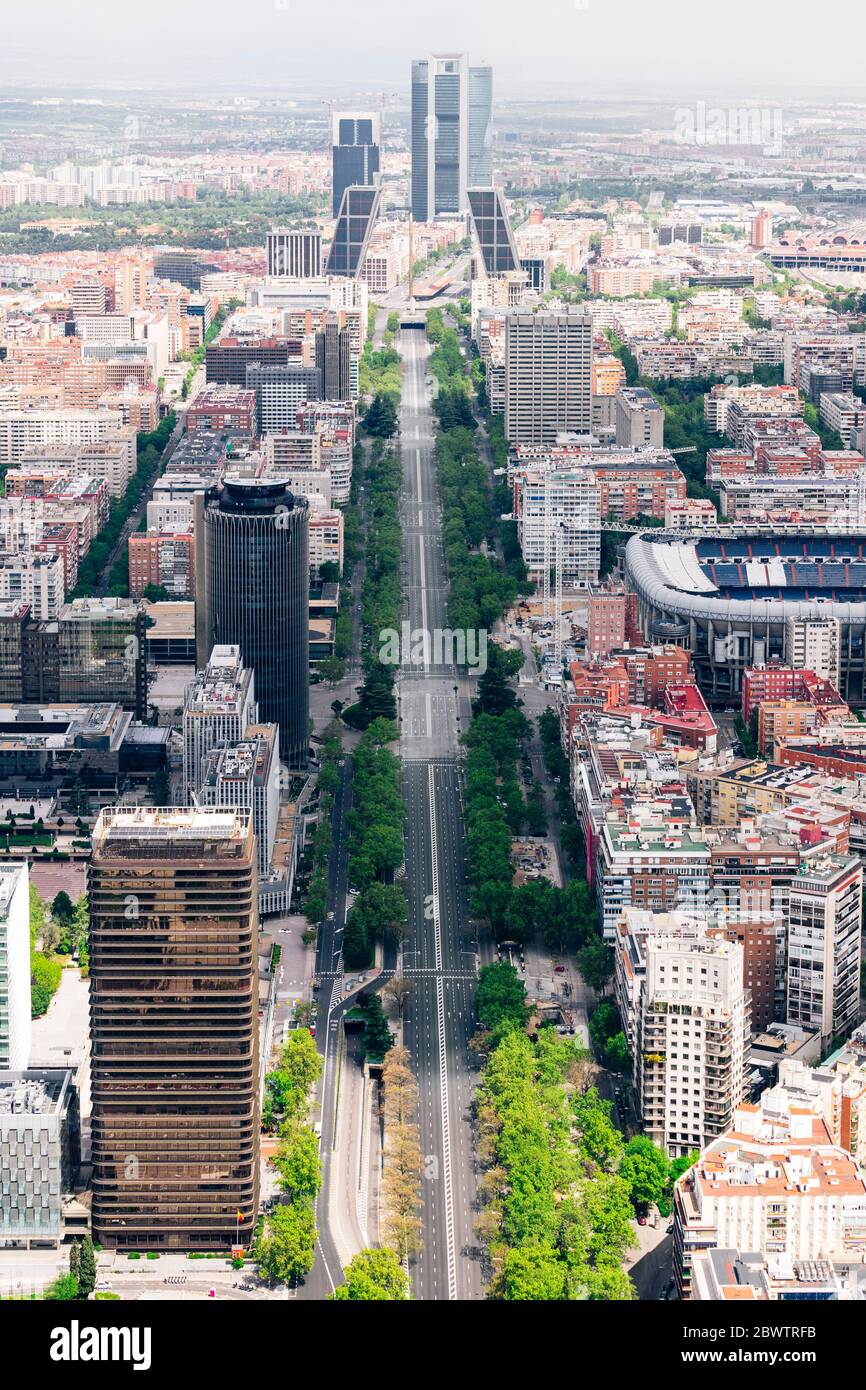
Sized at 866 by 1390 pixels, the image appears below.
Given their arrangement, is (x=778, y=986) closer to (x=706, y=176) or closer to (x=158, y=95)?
(x=158, y=95)

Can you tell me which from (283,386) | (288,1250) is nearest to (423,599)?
(283,386)

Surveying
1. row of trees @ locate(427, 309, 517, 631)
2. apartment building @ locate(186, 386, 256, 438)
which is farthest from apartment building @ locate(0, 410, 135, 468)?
row of trees @ locate(427, 309, 517, 631)

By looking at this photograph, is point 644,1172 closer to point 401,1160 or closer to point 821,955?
point 401,1160

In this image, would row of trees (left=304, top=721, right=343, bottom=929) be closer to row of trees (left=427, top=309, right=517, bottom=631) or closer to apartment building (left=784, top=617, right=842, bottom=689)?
row of trees (left=427, top=309, right=517, bottom=631)

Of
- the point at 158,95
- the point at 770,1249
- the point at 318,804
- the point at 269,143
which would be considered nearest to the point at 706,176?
the point at 269,143

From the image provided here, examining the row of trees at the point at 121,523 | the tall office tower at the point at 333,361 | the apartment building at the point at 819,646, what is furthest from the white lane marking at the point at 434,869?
the tall office tower at the point at 333,361

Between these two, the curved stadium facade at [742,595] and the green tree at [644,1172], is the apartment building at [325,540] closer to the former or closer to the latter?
the curved stadium facade at [742,595]

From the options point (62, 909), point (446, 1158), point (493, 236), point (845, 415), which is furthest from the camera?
point (493, 236)
